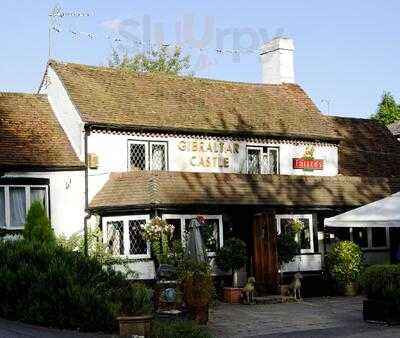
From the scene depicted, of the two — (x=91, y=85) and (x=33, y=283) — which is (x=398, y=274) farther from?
(x=91, y=85)

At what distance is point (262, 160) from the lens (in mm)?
27141

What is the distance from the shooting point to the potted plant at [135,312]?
44.3ft

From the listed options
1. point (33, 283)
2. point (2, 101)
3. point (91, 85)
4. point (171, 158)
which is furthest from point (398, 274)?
point (2, 101)

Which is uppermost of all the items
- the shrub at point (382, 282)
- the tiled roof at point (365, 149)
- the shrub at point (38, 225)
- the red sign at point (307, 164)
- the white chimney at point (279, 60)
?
the white chimney at point (279, 60)

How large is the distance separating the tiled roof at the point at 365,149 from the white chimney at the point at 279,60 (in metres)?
3.02

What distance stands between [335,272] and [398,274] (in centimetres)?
805

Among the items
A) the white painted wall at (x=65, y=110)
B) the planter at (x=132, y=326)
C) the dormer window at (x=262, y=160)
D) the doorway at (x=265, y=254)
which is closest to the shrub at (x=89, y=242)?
the white painted wall at (x=65, y=110)

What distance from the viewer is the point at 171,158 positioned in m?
25.2

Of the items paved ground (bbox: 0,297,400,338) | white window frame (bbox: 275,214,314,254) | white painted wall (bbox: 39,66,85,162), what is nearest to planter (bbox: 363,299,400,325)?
paved ground (bbox: 0,297,400,338)

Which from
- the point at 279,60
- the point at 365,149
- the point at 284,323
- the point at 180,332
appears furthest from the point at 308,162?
the point at 180,332

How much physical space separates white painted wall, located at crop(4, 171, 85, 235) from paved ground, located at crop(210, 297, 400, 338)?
5.82m

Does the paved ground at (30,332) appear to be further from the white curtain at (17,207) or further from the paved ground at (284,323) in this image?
the white curtain at (17,207)

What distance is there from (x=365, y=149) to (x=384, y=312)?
17032 mm

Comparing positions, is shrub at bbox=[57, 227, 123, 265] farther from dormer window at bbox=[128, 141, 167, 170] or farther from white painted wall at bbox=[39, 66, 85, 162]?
dormer window at bbox=[128, 141, 167, 170]
